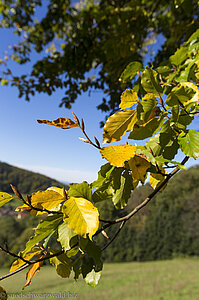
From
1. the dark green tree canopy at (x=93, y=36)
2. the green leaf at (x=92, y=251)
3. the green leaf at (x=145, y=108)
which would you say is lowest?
the green leaf at (x=92, y=251)

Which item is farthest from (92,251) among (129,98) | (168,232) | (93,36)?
(168,232)

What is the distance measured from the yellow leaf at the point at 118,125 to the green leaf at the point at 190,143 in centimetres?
16

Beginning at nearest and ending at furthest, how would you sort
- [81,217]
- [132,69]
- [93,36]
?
[81,217], [132,69], [93,36]

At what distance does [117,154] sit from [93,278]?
14.3 inches

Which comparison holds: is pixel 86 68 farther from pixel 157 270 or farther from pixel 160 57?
pixel 157 270

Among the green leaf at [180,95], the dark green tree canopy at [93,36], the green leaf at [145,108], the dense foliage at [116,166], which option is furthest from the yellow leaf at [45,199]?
the dark green tree canopy at [93,36]

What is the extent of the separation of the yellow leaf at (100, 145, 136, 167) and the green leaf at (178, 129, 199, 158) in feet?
0.54

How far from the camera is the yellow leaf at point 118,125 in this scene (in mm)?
575

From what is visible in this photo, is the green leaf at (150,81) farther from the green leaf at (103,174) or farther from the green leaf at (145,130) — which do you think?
the green leaf at (103,174)

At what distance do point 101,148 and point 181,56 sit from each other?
81cm

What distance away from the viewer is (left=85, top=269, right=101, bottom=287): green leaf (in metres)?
0.56

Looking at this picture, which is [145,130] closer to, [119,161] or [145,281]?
[119,161]

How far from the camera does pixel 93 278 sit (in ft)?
1.87

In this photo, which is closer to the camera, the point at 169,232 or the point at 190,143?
the point at 190,143
